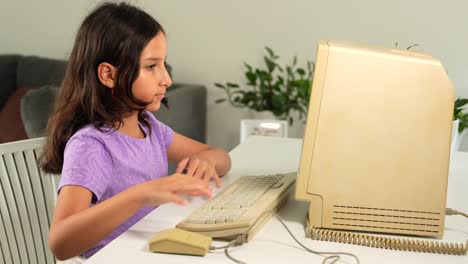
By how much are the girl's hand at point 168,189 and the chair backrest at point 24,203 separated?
1.50 ft

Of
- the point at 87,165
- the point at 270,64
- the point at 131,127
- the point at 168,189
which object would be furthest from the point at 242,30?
the point at 168,189

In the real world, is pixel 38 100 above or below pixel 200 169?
below

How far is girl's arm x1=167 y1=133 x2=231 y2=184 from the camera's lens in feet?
4.11

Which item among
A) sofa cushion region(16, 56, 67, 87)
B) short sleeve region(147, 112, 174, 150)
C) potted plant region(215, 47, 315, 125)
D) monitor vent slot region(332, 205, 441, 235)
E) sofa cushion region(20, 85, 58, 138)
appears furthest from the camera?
sofa cushion region(16, 56, 67, 87)

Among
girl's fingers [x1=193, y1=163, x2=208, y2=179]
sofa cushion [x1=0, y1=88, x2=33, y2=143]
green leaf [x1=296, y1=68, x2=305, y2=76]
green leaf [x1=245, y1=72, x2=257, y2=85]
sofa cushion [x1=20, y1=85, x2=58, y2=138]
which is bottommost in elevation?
sofa cushion [x1=0, y1=88, x2=33, y2=143]

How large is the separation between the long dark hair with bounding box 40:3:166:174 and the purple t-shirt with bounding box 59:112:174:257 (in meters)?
0.04

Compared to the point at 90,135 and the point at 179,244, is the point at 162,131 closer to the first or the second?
the point at 90,135

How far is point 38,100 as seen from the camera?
8.63 feet

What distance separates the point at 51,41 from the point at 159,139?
227 cm

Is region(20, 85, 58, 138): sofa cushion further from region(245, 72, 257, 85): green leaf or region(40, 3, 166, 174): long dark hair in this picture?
region(40, 3, 166, 174): long dark hair

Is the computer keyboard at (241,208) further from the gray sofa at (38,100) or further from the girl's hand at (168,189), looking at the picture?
the gray sofa at (38,100)

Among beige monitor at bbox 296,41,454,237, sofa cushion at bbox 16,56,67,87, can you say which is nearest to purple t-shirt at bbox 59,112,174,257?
beige monitor at bbox 296,41,454,237

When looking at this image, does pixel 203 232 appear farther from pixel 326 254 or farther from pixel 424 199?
pixel 424 199

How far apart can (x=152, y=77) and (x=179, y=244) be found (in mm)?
382
